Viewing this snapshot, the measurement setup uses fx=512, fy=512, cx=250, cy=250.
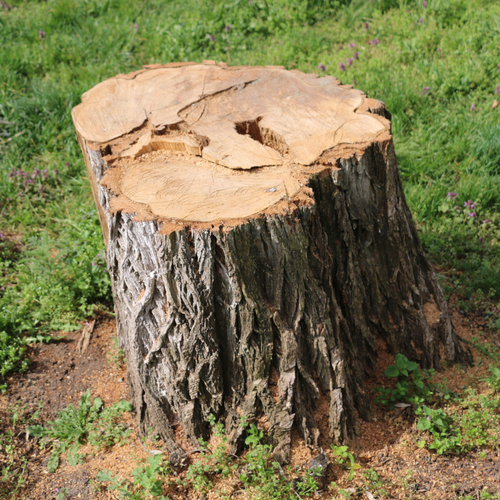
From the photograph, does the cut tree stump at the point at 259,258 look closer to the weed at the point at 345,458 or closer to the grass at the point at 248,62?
the weed at the point at 345,458

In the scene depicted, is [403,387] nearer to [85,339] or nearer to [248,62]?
[85,339]

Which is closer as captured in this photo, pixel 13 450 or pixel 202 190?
pixel 202 190

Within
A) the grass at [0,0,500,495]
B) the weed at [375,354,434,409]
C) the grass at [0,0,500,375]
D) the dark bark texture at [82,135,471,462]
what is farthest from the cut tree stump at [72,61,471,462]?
the grass at [0,0,500,375]

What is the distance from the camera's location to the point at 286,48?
5234 millimetres

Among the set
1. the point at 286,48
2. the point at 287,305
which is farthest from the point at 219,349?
the point at 286,48

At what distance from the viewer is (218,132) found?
2574 millimetres

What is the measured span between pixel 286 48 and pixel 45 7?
3.07 metres

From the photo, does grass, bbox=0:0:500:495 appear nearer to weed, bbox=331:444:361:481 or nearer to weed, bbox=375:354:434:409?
weed, bbox=375:354:434:409

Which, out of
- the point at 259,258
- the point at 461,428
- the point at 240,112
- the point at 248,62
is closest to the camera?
the point at 259,258

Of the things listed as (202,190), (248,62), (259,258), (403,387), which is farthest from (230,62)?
(403,387)

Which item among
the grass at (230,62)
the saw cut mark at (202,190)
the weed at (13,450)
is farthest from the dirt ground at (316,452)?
the saw cut mark at (202,190)

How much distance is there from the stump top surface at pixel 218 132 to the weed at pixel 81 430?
1.18m

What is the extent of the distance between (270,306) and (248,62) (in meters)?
3.68

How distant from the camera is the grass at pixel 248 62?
3.37 metres
